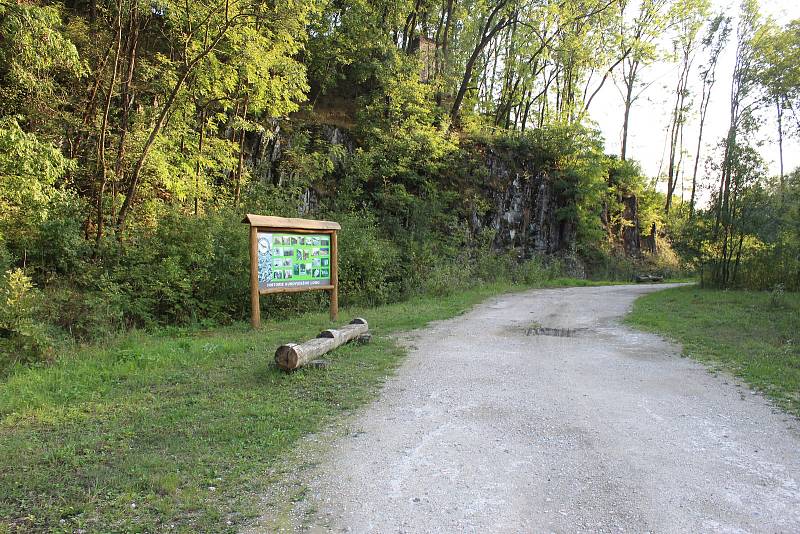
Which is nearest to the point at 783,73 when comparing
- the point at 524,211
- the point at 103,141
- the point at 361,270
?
the point at 524,211

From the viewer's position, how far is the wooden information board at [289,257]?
9.62 meters

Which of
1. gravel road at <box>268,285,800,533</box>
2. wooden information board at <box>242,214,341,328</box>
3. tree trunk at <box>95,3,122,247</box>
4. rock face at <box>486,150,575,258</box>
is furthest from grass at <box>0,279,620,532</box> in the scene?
rock face at <box>486,150,575,258</box>

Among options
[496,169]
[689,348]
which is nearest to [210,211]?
[689,348]

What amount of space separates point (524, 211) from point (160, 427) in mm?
24435

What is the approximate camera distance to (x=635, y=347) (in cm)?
849

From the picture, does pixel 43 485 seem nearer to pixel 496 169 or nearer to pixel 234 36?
pixel 234 36

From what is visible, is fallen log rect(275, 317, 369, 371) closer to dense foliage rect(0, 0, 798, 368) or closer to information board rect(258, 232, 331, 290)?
information board rect(258, 232, 331, 290)

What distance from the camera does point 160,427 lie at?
4.55m

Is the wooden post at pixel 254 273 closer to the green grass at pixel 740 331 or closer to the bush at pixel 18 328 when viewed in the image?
the bush at pixel 18 328

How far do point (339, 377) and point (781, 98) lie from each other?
76.4 feet

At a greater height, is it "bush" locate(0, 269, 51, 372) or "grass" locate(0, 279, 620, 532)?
"bush" locate(0, 269, 51, 372)

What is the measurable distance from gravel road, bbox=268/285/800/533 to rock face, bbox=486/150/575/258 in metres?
18.9

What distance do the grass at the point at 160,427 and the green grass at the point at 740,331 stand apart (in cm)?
481

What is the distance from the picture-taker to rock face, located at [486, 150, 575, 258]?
2562 centimetres
